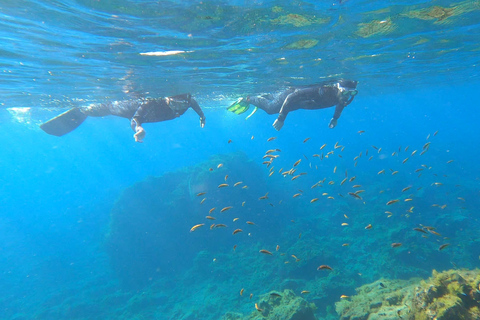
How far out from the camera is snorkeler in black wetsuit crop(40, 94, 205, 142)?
28.5 ft

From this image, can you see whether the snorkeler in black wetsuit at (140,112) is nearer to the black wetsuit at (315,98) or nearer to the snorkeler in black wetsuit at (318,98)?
the snorkeler in black wetsuit at (318,98)

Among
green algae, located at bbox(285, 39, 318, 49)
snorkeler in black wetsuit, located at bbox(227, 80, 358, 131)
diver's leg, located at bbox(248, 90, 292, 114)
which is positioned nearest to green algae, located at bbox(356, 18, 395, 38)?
green algae, located at bbox(285, 39, 318, 49)

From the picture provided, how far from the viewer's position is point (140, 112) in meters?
8.45

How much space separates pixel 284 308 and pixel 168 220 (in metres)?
15.2

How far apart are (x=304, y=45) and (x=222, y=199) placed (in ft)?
44.9

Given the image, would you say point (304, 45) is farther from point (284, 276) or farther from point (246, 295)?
point (246, 295)

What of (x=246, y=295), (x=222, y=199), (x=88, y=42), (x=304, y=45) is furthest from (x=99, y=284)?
(x=304, y=45)

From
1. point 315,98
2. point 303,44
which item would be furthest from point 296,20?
point 315,98

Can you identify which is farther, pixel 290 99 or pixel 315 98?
pixel 315 98

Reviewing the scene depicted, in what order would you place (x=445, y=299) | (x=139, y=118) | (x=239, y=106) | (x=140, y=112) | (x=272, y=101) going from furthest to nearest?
(x=239, y=106)
(x=272, y=101)
(x=140, y=112)
(x=139, y=118)
(x=445, y=299)

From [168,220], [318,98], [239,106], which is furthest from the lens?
[168,220]

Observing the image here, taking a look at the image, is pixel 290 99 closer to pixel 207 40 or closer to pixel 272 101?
pixel 272 101

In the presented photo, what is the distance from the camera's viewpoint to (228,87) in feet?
68.9

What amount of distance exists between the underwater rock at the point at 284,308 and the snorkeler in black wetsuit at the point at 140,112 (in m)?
7.38
